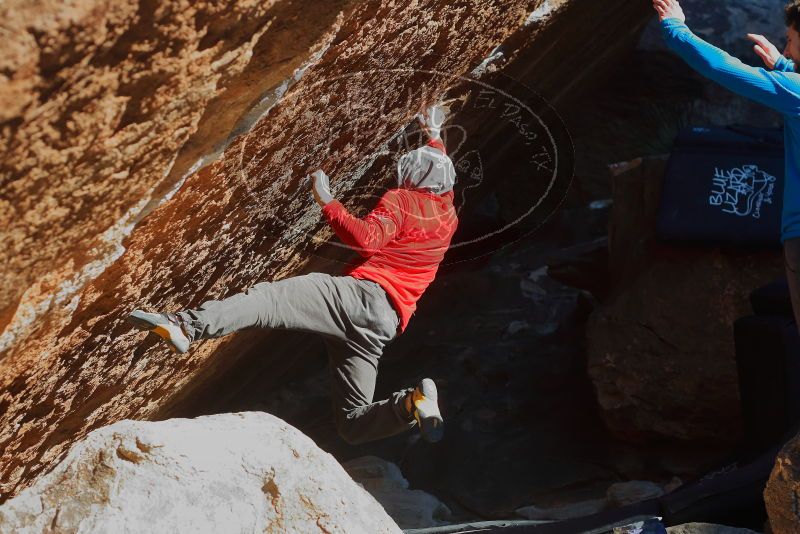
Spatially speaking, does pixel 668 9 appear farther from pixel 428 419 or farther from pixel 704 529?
pixel 704 529

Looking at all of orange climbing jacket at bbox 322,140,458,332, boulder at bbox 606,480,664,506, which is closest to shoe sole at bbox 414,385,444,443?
orange climbing jacket at bbox 322,140,458,332

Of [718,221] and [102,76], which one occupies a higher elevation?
[102,76]

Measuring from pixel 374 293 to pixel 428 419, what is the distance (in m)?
0.47

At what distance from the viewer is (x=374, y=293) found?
10.6 ft

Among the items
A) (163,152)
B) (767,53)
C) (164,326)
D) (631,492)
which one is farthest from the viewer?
(631,492)

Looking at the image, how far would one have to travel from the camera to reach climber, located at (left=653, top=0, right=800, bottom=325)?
2.66 m

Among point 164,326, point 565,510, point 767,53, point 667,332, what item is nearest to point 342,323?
point 164,326

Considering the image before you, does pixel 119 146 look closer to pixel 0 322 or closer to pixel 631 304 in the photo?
pixel 0 322

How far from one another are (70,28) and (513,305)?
503 cm

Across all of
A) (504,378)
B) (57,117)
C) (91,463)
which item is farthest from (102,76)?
(504,378)

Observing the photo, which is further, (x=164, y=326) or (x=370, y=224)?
(x=370, y=224)

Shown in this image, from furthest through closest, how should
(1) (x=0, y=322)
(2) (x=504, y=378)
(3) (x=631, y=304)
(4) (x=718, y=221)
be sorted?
(2) (x=504, y=378) → (3) (x=631, y=304) → (4) (x=718, y=221) → (1) (x=0, y=322)

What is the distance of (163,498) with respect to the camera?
2.23m

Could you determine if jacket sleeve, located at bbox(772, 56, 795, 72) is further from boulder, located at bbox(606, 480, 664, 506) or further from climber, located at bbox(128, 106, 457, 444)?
boulder, located at bbox(606, 480, 664, 506)
